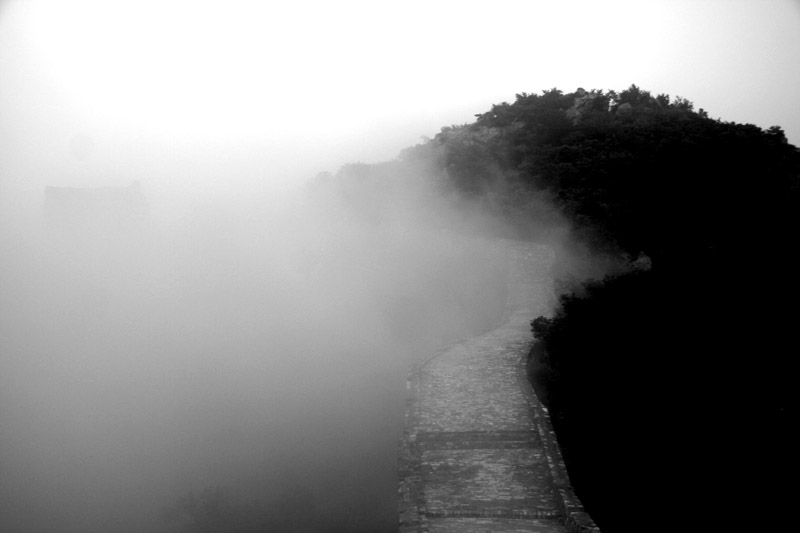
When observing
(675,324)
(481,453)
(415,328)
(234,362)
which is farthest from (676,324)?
(234,362)

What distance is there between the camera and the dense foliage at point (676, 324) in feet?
32.0

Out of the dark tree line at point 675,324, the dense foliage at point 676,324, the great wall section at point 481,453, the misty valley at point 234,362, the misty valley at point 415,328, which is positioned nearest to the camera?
the great wall section at point 481,453

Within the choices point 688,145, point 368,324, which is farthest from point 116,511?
point 688,145

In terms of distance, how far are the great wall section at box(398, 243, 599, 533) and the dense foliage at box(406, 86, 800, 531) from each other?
0.82 meters

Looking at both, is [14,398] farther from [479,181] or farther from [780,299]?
[780,299]

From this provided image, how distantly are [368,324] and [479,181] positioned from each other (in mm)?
9753

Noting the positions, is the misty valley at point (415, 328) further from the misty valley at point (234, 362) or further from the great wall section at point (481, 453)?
the great wall section at point (481, 453)

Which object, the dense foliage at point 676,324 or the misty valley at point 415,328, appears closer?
the dense foliage at point 676,324

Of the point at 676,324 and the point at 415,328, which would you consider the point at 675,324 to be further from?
the point at 415,328

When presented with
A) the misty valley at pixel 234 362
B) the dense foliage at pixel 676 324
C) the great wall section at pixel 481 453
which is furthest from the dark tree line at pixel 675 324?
the misty valley at pixel 234 362

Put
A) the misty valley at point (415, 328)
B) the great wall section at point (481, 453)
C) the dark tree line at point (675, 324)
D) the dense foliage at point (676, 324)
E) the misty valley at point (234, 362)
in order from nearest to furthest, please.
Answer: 1. the great wall section at point (481, 453)
2. the dark tree line at point (675, 324)
3. the dense foliage at point (676, 324)
4. the misty valley at point (415, 328)
5. the misty valley at point (234, 362)

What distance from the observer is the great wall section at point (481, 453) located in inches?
365

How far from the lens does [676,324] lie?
1288 cm

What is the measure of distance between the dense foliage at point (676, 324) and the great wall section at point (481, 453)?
82 cm
